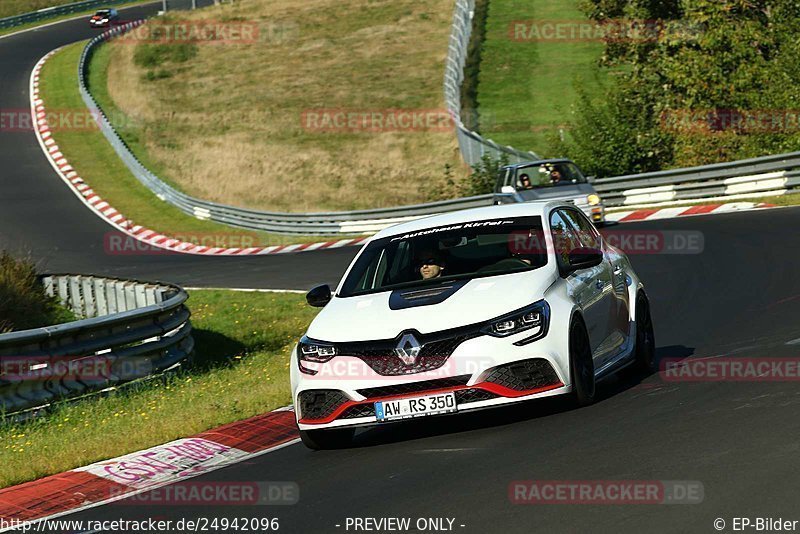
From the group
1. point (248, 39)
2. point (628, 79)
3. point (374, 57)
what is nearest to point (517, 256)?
point (628, 79)

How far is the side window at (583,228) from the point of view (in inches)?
435

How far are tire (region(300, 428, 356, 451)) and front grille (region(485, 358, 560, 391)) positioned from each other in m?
1.22

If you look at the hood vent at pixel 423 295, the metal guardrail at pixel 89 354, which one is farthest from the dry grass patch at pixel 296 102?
the hood vent at pixel 423 295

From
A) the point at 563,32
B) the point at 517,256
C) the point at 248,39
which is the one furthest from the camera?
the point at 248,39

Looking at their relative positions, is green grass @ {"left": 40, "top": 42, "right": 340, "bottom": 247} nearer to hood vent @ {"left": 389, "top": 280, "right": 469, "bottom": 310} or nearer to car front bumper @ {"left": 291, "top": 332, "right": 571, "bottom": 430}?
hood vent @ {"left": 389, "top": 280, "right": 469, "bottom": 310}

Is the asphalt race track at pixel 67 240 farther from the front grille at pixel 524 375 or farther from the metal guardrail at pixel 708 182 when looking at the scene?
the front grille at pixel 524 375

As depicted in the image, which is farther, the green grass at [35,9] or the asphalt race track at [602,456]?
the green grass at [35,9]

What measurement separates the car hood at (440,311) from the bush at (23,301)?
9.97 metres

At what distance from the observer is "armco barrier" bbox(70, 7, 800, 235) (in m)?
29.1

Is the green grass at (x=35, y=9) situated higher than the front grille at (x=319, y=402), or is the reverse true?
the front grille at (x=319, y=402)

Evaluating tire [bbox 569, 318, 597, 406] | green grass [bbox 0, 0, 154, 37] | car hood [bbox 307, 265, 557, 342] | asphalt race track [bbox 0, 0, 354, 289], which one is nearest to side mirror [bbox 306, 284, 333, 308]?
car hood [bbox 307, 265, 557, 342]

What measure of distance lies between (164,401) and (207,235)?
1038 inches

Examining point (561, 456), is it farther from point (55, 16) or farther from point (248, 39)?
point (55, 16)

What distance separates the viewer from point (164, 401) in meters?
12.4
